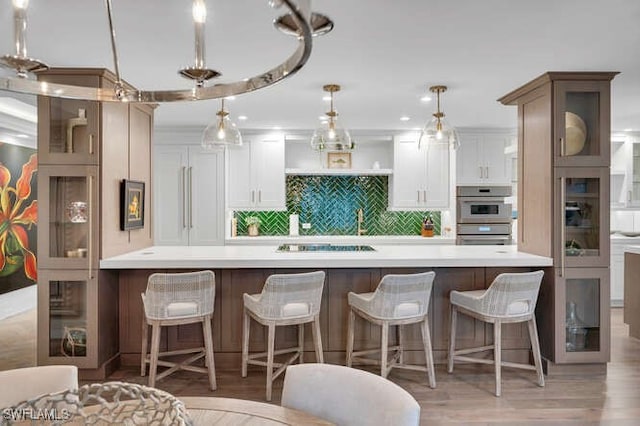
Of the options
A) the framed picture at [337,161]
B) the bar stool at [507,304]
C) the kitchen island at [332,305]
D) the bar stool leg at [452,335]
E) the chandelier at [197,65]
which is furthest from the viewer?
the framed picture at [337,161]

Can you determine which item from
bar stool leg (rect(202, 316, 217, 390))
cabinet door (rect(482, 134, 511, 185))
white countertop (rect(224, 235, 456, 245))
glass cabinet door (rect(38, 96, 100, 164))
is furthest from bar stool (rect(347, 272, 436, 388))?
cabinet door (rect(482, 134, 511, 185))

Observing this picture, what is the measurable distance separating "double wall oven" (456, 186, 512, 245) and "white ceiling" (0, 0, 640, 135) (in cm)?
199

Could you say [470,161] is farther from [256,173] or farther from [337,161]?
[256,173]

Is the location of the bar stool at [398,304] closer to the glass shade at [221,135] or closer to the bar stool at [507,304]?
the bar stool at [507,304]

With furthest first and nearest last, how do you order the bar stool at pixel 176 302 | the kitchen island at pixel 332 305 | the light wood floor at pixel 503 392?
the kitchen island at pixel 332 305 → the bar stool at pixel 176 302 → the light wood floor at pixel 503 392

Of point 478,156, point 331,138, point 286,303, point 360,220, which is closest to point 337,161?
point 360,220

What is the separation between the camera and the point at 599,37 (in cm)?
285

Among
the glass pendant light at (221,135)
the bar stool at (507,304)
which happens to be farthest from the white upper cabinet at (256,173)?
the bar stool at (507,304)

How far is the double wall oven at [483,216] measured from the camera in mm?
6125

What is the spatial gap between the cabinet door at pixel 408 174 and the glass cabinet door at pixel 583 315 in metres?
2.81

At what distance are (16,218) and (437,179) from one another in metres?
5.45

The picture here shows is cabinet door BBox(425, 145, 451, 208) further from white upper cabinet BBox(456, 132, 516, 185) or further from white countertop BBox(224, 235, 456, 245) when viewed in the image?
white countertop BBox(224, 235, 456, 245)

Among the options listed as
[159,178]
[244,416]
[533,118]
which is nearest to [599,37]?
[533,118]

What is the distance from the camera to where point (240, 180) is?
6.18 meters
